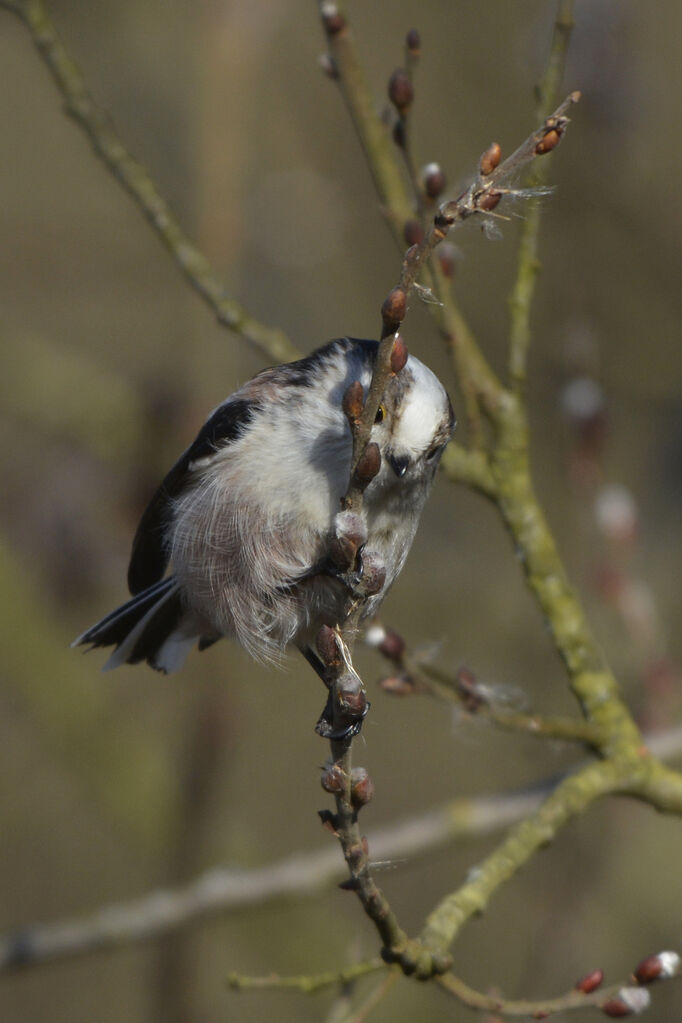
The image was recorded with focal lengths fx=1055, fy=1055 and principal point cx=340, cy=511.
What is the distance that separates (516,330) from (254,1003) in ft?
14.2

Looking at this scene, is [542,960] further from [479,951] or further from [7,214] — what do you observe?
[7,214]

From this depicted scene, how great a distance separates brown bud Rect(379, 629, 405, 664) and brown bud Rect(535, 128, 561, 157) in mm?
1302

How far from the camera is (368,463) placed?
155cm

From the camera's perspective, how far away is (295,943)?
4180 millimetres

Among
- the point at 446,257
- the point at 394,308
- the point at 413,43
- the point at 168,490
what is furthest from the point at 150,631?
the point at 394,308

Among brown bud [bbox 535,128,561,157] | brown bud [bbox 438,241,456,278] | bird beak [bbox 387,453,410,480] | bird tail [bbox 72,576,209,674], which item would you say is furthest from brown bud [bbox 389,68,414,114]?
bird tail [bbox 72,576,209,674]

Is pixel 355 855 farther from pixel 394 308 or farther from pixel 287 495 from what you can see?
pixel 287 495

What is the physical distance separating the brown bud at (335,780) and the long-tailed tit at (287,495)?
59 centimetres

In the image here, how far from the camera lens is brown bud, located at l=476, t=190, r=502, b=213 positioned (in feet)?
4.50

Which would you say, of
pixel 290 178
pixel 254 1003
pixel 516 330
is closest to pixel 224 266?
pixel 290 178

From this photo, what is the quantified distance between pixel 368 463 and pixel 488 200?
16.0 inches

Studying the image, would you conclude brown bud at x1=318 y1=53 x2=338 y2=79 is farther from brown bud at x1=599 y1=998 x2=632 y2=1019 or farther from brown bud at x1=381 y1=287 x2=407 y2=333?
brown bud at x1=599 y1=998 x2=632 y2=1019

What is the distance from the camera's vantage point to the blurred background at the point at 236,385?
4.06 m

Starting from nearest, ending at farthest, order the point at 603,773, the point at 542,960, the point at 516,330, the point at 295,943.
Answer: the point at 603,773, the point at 516,330, the point at 542,960, the point at 295,943
